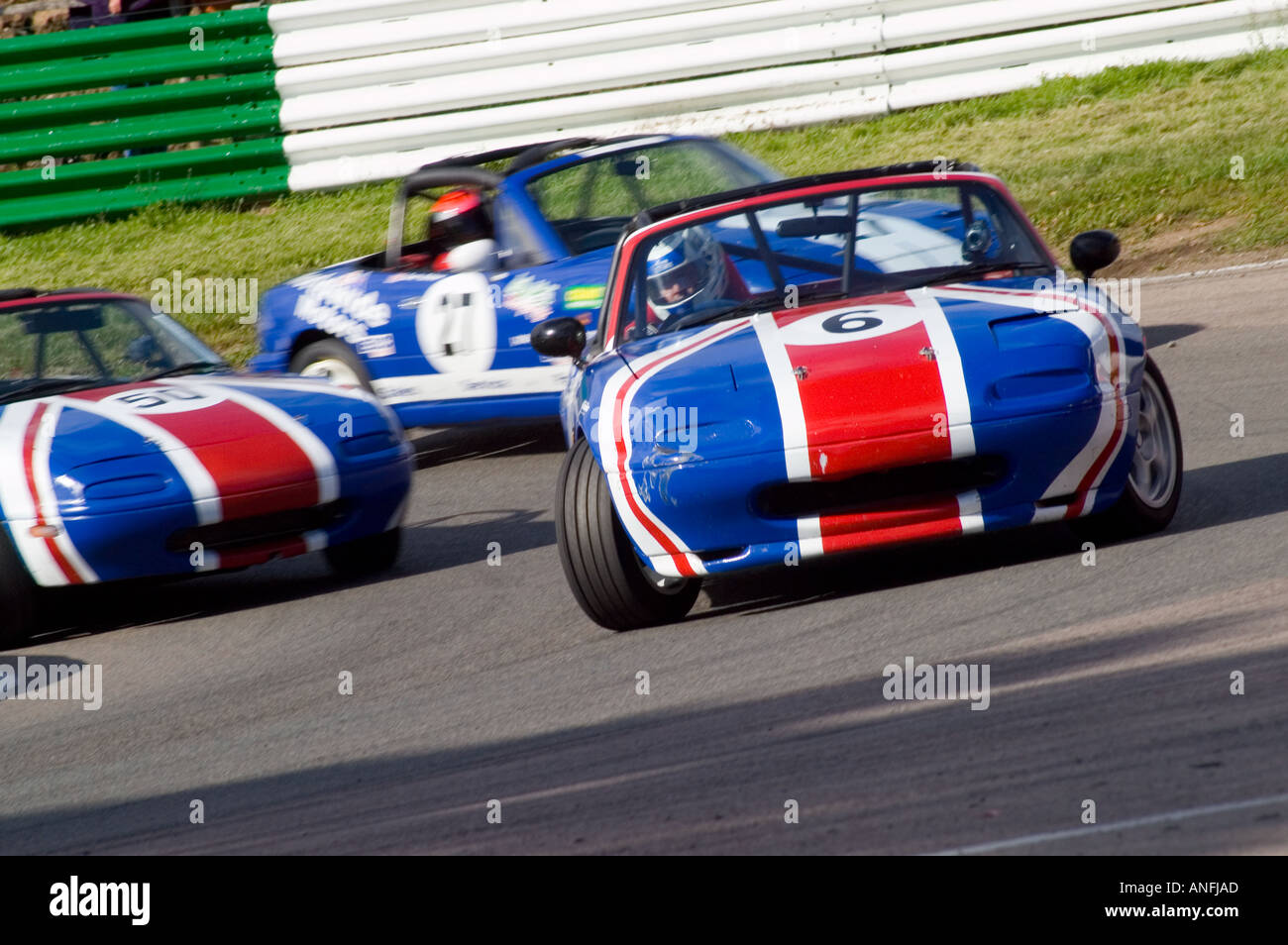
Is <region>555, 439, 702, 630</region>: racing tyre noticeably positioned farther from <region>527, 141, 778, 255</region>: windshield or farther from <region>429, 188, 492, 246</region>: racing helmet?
<region>429, 188, 492, 246</region>: racing helmet

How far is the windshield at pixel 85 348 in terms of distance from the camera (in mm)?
7695

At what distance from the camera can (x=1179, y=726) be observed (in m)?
4.03

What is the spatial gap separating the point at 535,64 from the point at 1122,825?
12.1 meters

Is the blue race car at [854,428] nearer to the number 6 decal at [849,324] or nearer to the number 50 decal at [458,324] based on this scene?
the number 6 decal at [849,324]

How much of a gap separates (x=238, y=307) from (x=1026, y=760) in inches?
438

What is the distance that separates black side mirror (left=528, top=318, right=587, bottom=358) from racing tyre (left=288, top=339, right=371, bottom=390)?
11.6ft

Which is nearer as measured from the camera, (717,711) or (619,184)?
(717,711)

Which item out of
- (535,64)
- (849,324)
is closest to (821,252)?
(849,324)

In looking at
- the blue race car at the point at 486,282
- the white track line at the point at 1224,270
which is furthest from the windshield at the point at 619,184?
the white track line at the point at 1224,270

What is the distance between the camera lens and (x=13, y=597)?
22.1 feet

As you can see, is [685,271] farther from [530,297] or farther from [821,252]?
[530,297]
